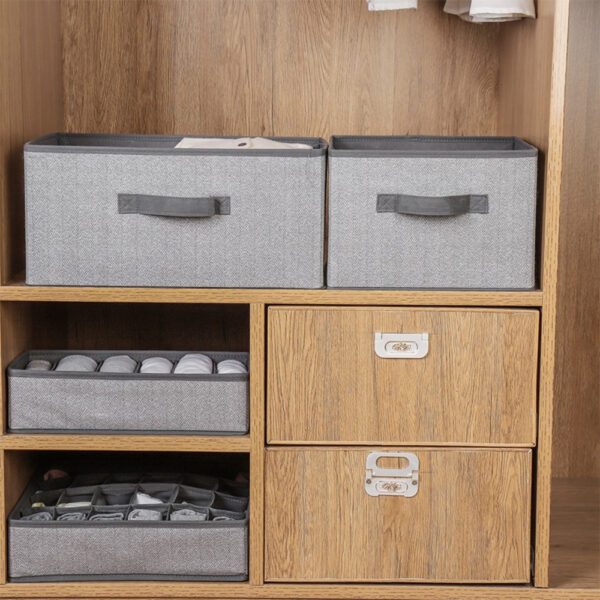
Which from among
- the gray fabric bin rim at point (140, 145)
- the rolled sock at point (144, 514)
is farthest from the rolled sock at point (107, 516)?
the gray fabric bin rim at point (140, 145)

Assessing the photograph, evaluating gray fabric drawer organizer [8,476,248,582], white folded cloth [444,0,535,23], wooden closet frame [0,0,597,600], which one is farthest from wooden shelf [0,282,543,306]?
white folded cloth [444,0,535,23]

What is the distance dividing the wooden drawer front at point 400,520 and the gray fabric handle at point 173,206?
1.47 feet

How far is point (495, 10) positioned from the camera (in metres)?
2.11

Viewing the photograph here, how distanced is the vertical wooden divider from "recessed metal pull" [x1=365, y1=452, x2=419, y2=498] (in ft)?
0.65

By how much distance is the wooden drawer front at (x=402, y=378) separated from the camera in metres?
2.04

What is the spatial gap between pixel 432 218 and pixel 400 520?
556 mm

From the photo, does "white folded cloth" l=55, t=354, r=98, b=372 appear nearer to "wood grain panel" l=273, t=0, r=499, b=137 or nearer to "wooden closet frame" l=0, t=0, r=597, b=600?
"wooden closet frame" l=0, t=0, r=597, b=600

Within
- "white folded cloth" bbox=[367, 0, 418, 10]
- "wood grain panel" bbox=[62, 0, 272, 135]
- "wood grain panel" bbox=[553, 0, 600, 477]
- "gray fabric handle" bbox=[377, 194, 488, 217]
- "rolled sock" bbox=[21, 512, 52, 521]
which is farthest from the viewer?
"wood grain panel" bbox=[553, 0, 600, 477]

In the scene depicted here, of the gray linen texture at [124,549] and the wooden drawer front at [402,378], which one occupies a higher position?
the wooden drawer front at [402,378]

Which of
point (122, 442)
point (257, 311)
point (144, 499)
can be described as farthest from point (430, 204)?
point (144, 499)

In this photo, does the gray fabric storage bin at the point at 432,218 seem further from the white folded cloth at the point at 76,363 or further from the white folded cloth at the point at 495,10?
the white folded cloth at the point at 76,363

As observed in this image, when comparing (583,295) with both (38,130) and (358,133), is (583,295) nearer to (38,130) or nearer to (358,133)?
(358,133)

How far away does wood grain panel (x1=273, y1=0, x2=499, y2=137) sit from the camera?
2434 mm

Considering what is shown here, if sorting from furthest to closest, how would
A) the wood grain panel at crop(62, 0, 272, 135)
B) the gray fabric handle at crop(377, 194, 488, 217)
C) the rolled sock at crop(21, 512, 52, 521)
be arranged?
1. the wood grain panel at crop(62, 0, 272, 135)
2. the rolled sock at crop(21, 512, 52, 521)
3. the gray fabric handle at crop(377, 194, 488, 217)
